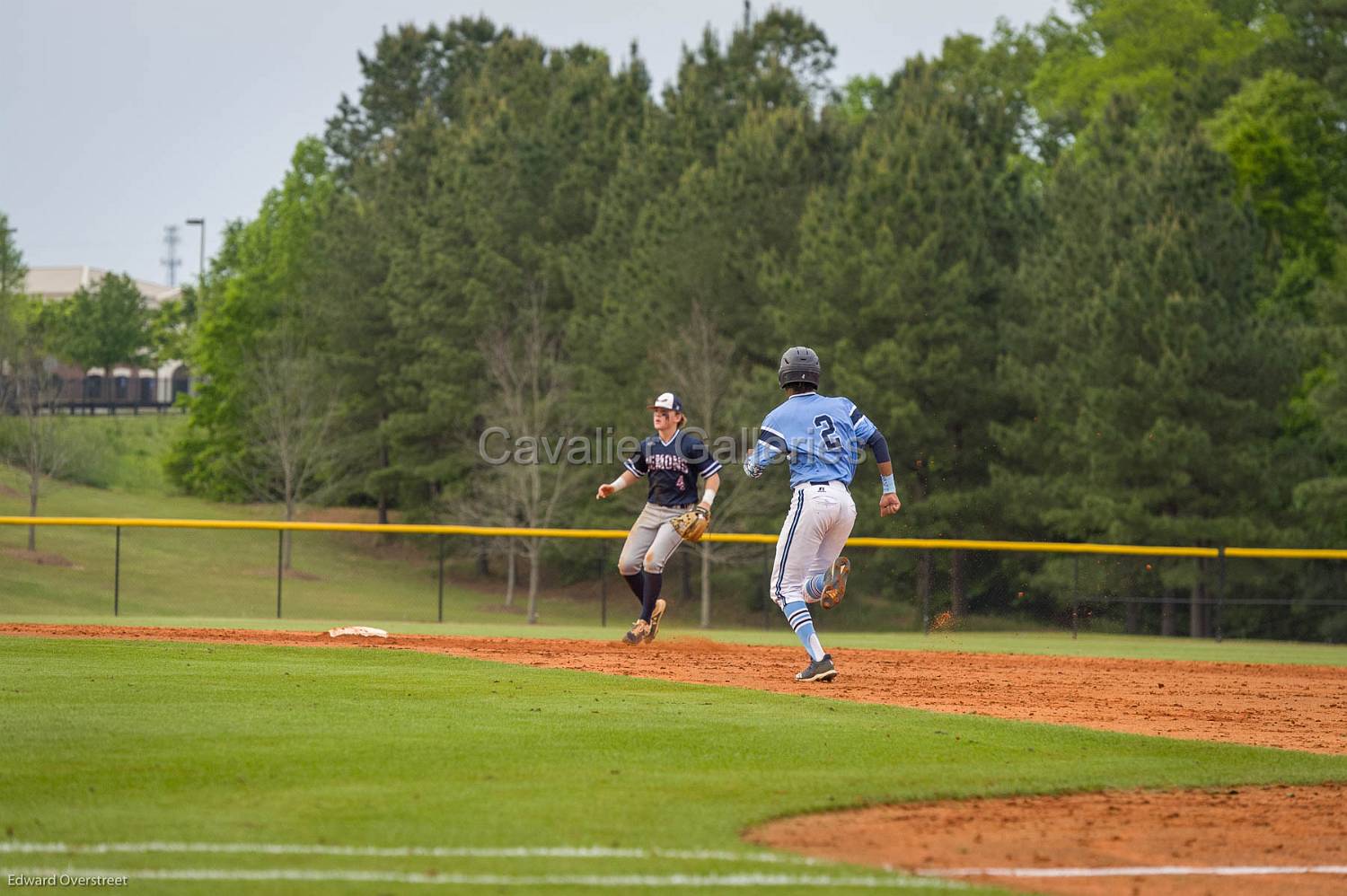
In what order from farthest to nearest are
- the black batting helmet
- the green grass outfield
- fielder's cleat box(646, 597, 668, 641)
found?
1. fielder's cleat box(646, 597, 668, 641)
2. the black batting helmet
3. the green grass outfield

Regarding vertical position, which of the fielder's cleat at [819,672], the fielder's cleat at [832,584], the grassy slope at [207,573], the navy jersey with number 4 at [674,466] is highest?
the navy jersey with number 4 at [674,466]

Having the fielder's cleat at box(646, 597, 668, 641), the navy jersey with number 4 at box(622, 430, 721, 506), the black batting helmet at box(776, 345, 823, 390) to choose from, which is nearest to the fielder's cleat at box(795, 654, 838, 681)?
the black batting helmet at box(776, 345, 823, 390)

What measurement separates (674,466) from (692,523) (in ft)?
4.73

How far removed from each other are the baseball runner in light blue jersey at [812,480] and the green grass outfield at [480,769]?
92 cm

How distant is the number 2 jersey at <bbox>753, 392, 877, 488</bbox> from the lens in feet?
35.5

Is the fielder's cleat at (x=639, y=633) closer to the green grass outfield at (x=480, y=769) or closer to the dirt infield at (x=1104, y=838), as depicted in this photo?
the green grass outfield at (x=480, y=769)

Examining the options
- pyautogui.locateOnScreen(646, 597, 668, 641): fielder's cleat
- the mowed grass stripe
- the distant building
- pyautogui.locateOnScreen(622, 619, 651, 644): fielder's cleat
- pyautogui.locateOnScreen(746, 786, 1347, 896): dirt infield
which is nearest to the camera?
the mowed grass stripe

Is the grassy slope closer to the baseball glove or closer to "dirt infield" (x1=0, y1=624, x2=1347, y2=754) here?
"dirt infield" (x1=0, y1=624, x2=1347, y2=754)

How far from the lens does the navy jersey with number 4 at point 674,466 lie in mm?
14141

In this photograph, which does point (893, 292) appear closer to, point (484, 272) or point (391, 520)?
point (484, 272)

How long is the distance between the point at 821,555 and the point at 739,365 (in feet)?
103

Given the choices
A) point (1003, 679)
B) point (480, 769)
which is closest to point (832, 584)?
point (1003, 679)

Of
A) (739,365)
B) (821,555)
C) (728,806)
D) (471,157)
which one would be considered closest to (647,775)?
(728,806)

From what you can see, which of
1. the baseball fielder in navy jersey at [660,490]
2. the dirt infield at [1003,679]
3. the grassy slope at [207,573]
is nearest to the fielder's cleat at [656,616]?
the baseball fielder in navy jersey at [660,490]
